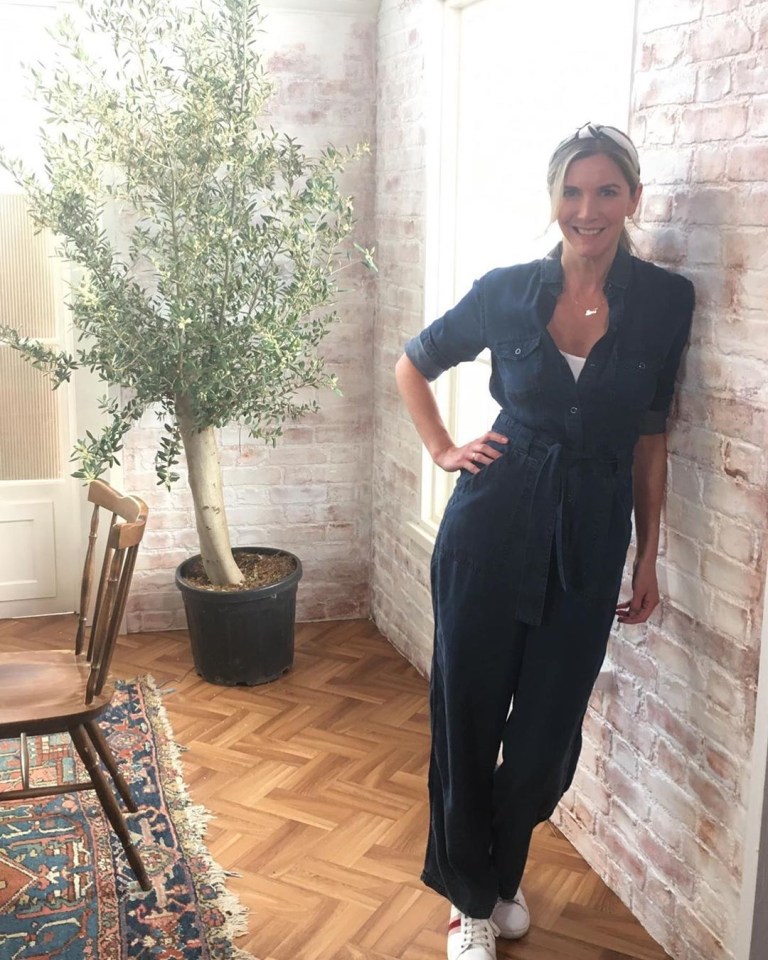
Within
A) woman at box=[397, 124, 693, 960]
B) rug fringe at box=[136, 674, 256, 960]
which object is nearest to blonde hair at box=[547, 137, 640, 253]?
woman at box=[397, 124, 693, 960]

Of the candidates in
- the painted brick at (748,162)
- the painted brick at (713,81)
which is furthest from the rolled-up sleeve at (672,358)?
the painted brick at (713,81)

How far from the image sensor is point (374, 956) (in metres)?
2.41

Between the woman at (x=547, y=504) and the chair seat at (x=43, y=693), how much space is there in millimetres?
832

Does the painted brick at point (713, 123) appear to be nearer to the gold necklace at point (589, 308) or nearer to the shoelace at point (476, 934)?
the gold necklace at point (589, 308)

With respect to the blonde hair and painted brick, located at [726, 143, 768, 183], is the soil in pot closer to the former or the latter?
the blonde hair

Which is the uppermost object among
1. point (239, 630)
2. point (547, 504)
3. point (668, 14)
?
point (668, 14)

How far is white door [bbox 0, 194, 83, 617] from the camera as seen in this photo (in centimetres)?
412

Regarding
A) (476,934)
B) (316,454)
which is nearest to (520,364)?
(476,934)

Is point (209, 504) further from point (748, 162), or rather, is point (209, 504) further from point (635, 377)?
point (748, 162)

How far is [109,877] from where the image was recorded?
8.66ft

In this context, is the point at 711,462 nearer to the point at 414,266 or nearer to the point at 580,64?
the point at 580,64

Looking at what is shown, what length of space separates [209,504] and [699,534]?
1938 mm

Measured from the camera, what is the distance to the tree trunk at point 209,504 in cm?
371

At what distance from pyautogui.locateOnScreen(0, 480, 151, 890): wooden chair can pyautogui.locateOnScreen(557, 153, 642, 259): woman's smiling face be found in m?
1.13
